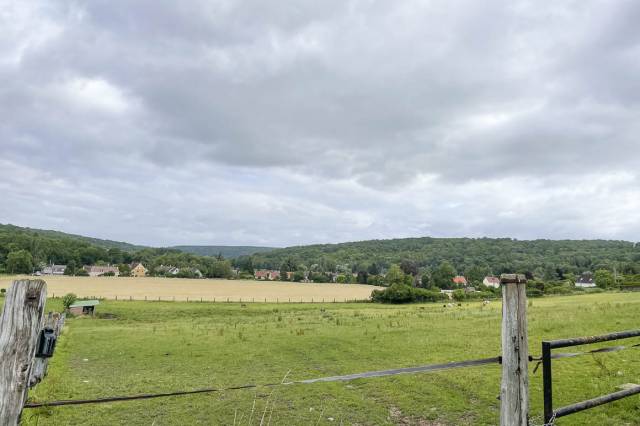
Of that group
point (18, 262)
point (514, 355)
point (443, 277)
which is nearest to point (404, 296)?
point (443, 277)

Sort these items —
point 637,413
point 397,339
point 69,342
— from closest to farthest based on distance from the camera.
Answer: point 637,413 < point 397,339 < point 69,342

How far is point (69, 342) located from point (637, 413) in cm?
2107

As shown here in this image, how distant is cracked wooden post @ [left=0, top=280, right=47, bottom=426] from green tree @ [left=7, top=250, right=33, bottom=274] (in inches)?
4846

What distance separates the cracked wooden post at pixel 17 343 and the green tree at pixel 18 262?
4846 inches

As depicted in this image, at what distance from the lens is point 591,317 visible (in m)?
19.1

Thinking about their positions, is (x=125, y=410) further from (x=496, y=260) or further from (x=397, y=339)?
(x=496, y=260)

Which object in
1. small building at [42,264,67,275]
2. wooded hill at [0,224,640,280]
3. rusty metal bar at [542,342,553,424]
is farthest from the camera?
small building at [42,264,67,275]

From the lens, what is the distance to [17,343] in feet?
9.13

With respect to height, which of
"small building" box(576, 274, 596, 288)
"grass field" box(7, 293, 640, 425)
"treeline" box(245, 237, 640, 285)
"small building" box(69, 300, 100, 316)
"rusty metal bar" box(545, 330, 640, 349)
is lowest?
"small building" box(69, 300, 100, 316)

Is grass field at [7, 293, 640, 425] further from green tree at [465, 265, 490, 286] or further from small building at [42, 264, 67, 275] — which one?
small building at [42, 264, 67, 275]

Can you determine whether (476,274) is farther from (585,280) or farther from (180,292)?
(180,292)

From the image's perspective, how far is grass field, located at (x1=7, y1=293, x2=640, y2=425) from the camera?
8.07 m

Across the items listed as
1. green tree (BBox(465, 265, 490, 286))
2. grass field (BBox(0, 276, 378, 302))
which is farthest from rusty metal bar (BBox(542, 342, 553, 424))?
green tree (BBox(465, 265, 490, 286))

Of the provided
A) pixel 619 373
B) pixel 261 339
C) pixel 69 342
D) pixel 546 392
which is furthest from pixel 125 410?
pixel 69 342
